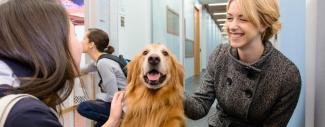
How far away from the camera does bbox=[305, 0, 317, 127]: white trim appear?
1.31 m

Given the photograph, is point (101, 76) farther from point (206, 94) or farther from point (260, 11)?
point (260, 11)

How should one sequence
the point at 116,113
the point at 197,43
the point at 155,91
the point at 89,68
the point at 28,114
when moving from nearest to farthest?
the point at 28,114
the point at 116,113
the point at 155,91
the point at 89,68
the point at 197,43

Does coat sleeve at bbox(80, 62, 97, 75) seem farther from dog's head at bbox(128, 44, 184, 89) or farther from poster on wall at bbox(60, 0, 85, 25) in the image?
dog's head at bbox(128, 44, 184, 89)

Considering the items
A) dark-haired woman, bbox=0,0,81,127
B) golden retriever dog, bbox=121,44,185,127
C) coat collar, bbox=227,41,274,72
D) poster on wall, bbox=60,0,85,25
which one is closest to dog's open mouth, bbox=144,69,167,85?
golden retriever dog, bbox=121,44,185,127

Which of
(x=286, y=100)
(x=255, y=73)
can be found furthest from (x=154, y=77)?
(x=286, y=100)

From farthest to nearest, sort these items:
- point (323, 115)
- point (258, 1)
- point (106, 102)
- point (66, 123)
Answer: point (66, 123) < point (106, 102) < point (258, 1) < point (323, 115)

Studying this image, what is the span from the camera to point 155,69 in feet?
6.07

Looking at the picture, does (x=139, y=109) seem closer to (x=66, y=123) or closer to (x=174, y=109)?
(x=174, y=109)

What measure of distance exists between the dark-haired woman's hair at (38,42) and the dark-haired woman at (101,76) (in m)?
1.72

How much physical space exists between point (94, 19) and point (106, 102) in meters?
1.02

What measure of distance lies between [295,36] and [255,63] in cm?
59

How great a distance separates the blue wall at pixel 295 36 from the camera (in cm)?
177

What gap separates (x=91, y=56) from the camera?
3.19 metres

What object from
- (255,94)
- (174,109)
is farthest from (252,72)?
(174,109)
